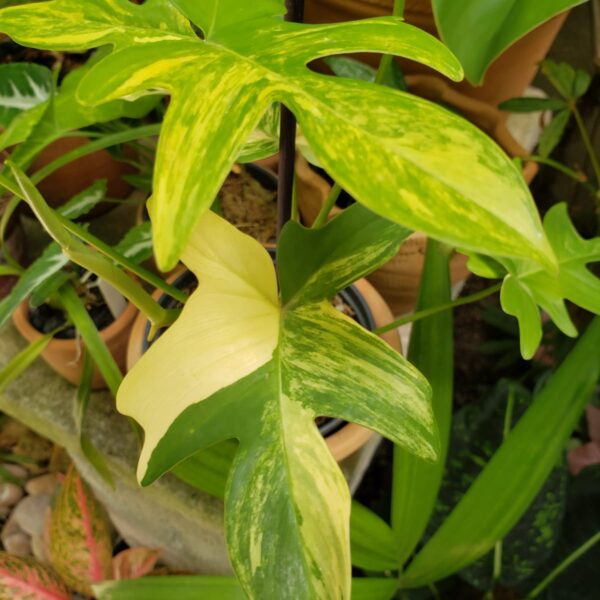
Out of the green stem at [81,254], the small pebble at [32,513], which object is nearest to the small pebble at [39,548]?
the small pebble at [32,513]

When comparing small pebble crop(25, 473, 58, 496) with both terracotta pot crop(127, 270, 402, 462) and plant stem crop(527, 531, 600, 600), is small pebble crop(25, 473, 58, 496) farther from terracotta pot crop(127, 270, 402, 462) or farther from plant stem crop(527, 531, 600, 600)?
plant stem crop(527, 531, 600, 600)

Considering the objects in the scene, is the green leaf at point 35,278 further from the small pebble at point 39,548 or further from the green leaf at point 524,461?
the small pebble at point 39,548

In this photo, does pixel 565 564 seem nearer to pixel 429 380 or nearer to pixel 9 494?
pixel 429 380

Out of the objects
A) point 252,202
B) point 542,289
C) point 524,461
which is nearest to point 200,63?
point 542,289

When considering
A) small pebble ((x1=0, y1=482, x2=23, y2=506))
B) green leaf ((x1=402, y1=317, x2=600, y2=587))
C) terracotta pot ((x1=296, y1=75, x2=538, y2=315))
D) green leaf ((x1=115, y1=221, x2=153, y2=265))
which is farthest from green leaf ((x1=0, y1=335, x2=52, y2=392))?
small pebble ((x1=0, y1=482, x2=23, y2=506))

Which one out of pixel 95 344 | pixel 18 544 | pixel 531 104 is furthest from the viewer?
pixel 18 544

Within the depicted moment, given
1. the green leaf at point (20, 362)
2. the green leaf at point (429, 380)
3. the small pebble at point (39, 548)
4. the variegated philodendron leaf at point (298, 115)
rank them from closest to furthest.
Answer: the variegated philodendron leaf at point (298, 115) < the green leaf at point (429, 380) < the green leaf at point (20, 362) < the small pebble at point (39, 548)
